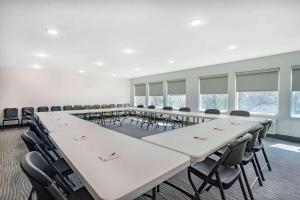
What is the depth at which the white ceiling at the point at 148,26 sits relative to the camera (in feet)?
6.54

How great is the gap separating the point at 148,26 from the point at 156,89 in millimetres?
5766

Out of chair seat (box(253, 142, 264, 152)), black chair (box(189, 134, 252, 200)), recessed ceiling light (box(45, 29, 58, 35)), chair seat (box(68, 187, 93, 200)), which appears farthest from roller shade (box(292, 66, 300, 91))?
recessed ceiling light (box(45, 29, 58, 35))

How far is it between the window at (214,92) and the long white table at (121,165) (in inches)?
196

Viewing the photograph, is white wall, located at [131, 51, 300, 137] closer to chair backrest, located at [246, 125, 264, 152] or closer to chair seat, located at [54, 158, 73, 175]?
chair backrest, located at [246, 125, 264, 152]

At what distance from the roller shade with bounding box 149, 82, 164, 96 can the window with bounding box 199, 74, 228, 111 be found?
229cm

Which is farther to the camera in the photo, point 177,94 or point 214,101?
point 177,94

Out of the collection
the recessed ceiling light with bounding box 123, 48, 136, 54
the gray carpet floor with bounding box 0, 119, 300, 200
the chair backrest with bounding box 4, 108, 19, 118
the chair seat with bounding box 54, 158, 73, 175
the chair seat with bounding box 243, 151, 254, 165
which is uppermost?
the recessed ceiling light with bounding box 123, 48, 136, 54

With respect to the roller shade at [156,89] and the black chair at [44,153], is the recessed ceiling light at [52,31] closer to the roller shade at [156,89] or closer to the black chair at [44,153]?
the black chair at [44,153]

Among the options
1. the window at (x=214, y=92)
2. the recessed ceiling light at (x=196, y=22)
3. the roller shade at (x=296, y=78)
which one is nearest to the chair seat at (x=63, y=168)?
the recessed ceiling light at (x=196, y=22)

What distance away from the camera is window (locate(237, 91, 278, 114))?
4656mm

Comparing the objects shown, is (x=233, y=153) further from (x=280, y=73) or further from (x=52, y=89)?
(x=52, y=89)

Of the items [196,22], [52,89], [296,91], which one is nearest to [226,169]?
[196,22]

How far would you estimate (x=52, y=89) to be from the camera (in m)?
6.96

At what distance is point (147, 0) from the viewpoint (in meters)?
1.88
